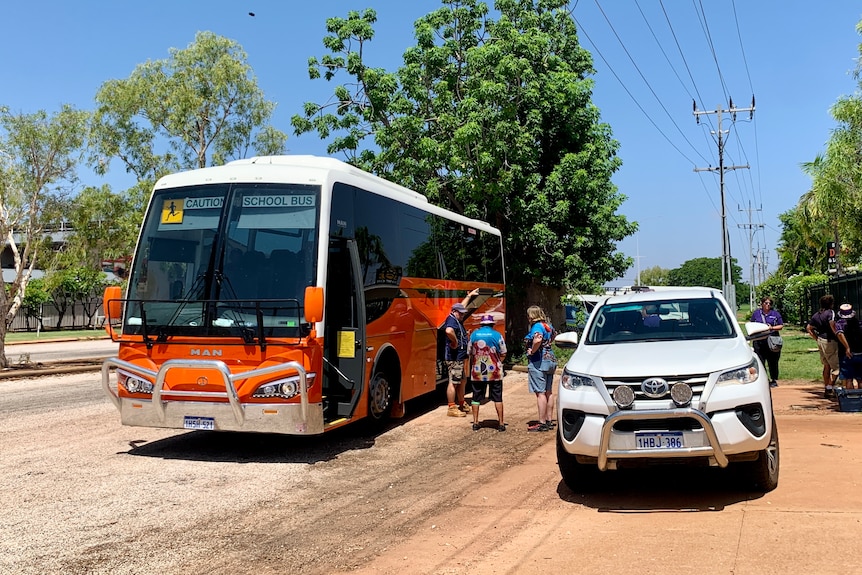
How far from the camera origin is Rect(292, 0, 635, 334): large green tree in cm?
2033

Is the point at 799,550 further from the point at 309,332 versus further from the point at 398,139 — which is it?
the point at 398,139

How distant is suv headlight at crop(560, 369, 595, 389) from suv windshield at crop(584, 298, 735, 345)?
976mm

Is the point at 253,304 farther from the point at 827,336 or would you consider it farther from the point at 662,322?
the point at 827,336

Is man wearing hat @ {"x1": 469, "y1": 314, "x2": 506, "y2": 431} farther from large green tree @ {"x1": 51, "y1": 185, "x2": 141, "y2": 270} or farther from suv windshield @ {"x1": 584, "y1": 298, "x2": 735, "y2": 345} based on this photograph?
large green tree @ {"x1": 51, "y1": 185, "x2": 141, "y2": 270}

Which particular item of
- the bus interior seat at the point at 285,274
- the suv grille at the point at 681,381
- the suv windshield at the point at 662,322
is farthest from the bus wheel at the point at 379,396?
the suv grille at the point at 681,381

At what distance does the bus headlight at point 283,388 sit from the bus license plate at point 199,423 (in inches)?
24.0

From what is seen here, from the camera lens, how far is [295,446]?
32.1ft

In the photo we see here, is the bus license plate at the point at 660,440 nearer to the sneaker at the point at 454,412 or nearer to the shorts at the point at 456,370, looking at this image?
the shorts at the point at 456,370

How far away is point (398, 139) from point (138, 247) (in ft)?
44.7

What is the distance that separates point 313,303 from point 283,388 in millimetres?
1108

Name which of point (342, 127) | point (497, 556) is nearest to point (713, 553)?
point (497, 556)

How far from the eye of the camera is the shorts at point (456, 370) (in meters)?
12.1

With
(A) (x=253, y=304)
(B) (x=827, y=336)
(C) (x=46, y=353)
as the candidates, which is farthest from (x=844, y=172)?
(C) (x=46, y=353)

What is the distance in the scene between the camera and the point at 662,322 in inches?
303
